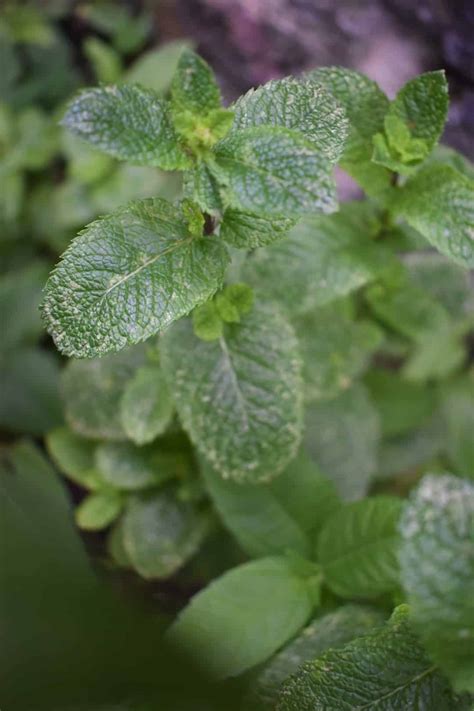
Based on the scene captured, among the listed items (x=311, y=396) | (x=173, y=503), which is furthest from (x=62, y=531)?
(x=311, y=396)

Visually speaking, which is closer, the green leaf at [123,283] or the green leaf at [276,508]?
the green leaf at [123,283]

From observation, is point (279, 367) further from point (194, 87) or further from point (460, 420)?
point (460, 420)

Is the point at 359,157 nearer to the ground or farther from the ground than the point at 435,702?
farther from the ground

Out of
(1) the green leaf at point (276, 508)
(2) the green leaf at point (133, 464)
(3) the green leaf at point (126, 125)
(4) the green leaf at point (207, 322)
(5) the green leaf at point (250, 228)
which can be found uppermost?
(3) the green leaf at point (126, 125)

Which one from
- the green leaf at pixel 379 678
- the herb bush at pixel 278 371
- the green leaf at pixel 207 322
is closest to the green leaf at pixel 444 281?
the herb bush at pixel 278 371

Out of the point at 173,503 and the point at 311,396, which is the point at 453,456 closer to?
the point at 311,396

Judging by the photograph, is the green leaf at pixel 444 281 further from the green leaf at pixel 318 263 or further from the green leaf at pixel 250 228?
the green leaf at pixel 250 228

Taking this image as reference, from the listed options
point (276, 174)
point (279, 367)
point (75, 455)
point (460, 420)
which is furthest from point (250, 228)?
point (460, 420)
